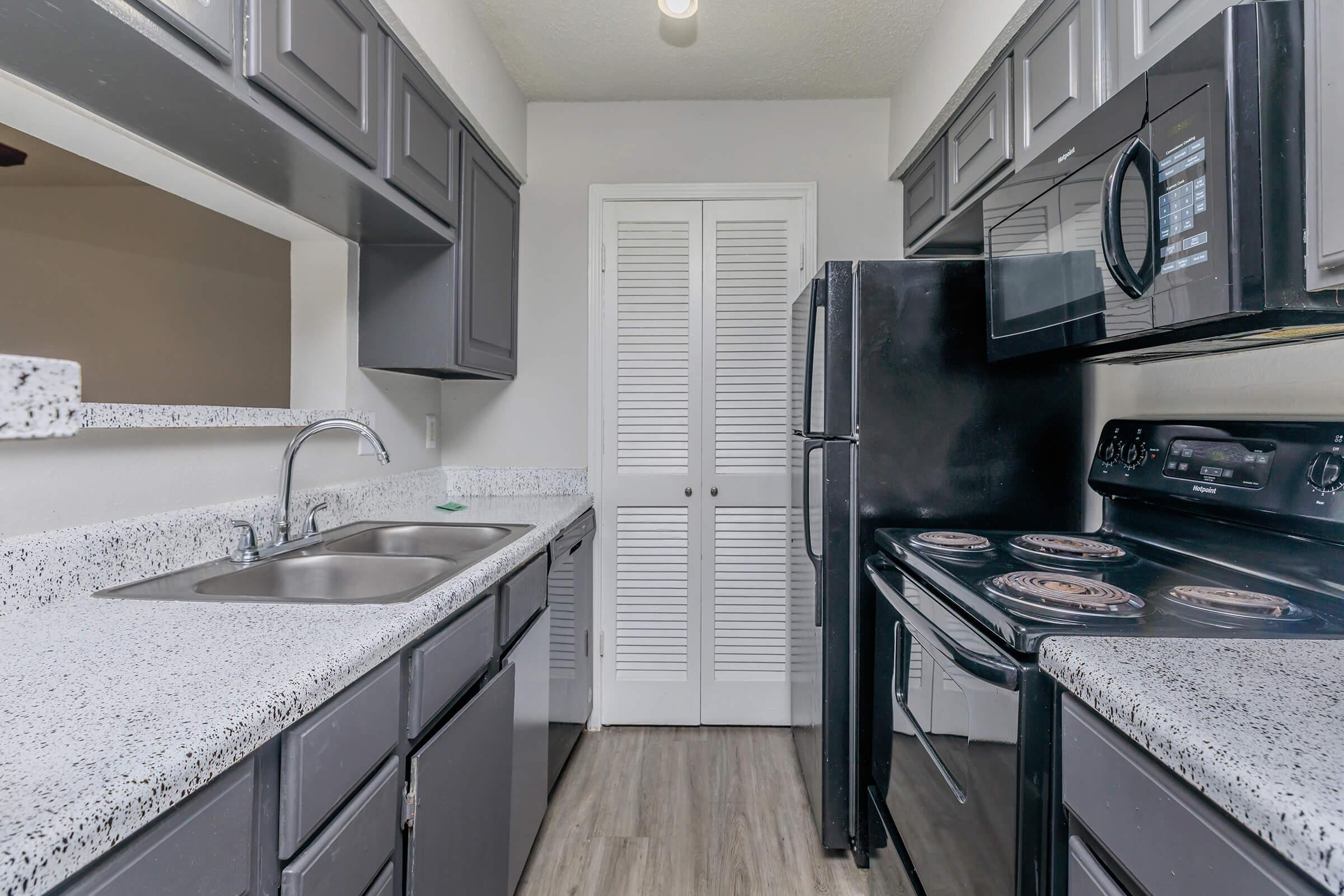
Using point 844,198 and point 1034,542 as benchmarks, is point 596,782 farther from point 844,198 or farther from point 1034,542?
point 844,198

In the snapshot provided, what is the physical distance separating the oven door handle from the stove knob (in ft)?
1.95

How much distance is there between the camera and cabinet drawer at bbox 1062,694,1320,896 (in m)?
0.50

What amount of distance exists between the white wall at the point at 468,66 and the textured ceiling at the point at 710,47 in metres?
0.08

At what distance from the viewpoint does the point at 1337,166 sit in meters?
0.70

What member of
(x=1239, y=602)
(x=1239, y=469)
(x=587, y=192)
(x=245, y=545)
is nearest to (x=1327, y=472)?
(x=1239, y=469)

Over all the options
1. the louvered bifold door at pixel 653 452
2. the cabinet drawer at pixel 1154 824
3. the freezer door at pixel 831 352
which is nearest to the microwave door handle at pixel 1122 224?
the cabinet drawer at pixel 1154 824

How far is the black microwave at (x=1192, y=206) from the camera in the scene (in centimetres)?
76

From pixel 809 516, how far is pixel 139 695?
1518 mm

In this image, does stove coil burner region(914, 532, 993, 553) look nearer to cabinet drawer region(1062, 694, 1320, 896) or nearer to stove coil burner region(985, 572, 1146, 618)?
stove coil burner region(985, 572, 1146, 618)

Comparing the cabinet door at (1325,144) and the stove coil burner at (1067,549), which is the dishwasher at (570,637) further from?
the cabinet door at (1325,144)

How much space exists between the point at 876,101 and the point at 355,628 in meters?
2.63

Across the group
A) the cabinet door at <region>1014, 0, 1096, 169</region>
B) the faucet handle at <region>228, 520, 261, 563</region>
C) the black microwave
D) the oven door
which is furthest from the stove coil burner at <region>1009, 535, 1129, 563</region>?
the faucet handle at <region>228, 520, 261, 563</region>

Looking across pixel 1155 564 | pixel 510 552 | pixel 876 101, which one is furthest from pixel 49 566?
pixel 876 101

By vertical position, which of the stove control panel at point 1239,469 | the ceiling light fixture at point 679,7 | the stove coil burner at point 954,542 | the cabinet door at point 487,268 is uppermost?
the ceiling light fixture at point 679,7
